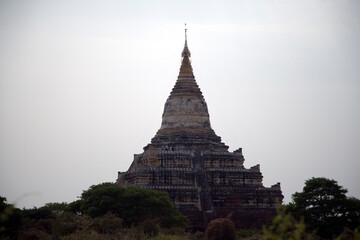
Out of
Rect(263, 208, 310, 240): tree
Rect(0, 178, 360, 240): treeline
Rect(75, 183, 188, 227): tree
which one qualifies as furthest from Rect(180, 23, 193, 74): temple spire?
Rect(263, 208, 310, 240): tree

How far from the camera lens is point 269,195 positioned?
145 feet

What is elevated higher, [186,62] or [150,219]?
[186,62]

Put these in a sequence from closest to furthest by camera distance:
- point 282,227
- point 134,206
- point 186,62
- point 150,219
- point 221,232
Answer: point 282,227 → point 221,232 → point 150,219 → point 134,206 → point 186,62

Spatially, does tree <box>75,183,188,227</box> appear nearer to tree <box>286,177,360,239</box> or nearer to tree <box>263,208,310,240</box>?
tree <box>286,177,360,239</box>

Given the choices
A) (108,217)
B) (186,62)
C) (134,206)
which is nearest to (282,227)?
(108,217)

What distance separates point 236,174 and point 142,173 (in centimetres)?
684

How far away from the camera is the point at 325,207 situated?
30875 millimetres

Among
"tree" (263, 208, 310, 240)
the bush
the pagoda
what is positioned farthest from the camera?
the pagoda

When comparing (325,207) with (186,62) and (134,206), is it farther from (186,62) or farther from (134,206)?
(186,62)

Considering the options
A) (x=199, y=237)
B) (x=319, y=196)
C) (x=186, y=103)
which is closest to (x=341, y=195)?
(x=319, y=196)

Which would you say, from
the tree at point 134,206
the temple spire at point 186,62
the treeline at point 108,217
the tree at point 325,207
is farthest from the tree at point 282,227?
the temple spire at point 186,62

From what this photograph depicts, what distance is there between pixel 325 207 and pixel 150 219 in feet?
29.0

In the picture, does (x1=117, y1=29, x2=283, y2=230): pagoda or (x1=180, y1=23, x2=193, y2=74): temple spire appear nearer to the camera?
(x1=117, y1=29, x2=283, y2=230): pagoda

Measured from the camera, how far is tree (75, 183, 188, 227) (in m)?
34.4
